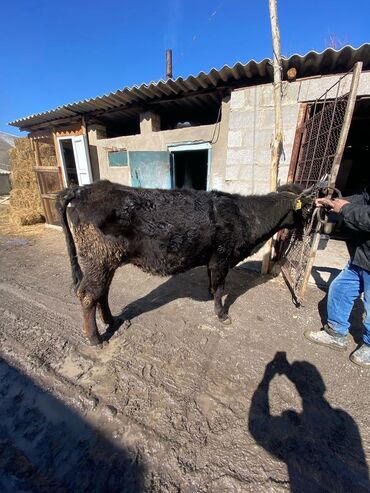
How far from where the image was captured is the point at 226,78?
4070 mm

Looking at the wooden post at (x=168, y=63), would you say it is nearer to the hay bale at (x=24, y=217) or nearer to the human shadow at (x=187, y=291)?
the hay bale at (x=24, y=217)

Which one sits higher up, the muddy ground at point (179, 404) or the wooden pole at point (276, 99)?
the wooden pole at point (276, 99)

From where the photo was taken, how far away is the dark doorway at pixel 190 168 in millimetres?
7672

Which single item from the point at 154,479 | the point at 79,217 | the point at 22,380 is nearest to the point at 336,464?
the point at 154,479

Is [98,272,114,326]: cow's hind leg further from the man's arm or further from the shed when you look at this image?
the shed

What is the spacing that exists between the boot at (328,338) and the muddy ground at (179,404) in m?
0.09

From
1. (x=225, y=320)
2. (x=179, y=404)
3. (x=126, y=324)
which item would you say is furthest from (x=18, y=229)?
(x=179, y=404)

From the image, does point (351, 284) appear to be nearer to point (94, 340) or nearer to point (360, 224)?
point (360, 224)

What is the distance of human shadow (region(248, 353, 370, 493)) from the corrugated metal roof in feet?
14.3

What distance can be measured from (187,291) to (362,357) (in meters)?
2.47

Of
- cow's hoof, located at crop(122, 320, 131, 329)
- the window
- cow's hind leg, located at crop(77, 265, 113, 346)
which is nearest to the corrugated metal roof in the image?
the window

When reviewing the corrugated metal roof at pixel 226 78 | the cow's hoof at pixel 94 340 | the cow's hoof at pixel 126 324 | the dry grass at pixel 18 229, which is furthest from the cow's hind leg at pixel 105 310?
the dry grass at pixel 18 229

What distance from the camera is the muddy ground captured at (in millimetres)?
1533

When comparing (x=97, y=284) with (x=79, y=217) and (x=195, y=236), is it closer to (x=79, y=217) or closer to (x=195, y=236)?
(x=79, y=217)
